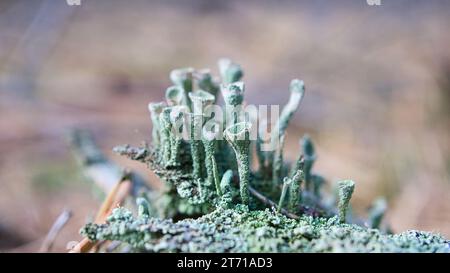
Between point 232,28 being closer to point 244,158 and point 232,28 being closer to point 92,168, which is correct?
point 92,168

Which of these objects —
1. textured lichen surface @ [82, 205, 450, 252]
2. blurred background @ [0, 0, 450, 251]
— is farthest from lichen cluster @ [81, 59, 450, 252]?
blurred background @ [0, 0, 450, 251]

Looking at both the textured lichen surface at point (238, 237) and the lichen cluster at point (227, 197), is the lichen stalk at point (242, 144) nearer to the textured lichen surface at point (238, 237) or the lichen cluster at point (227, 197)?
the lichen cluster at point (227, 197)

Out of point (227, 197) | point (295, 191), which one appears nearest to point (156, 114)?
point (227, 197)

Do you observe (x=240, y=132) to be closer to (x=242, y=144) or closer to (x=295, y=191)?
(x=242, y=144)

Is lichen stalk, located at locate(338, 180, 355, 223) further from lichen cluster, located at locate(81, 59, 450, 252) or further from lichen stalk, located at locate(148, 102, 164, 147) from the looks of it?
lichen stalk, located at locate(148, 102, 164, 147)
